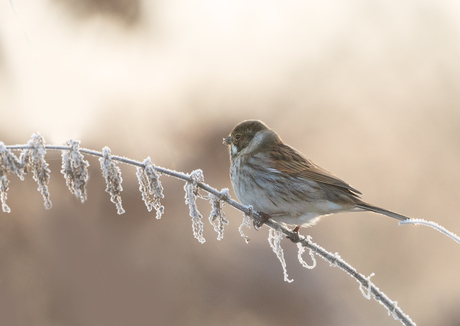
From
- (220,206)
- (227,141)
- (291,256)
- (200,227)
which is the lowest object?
(200,227)

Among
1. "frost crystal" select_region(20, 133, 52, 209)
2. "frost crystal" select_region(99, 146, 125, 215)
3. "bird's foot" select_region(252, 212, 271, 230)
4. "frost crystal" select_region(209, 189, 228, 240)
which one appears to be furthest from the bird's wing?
"frost crystal" select_region(20, 133, 52, 209)

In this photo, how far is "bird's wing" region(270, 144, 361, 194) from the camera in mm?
3600

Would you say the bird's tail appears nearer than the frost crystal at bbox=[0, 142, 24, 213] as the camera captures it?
No

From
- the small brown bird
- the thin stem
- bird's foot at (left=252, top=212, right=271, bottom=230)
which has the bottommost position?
the thin stem

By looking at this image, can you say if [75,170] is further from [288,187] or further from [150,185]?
[288,187]

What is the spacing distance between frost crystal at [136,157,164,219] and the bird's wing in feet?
6.05

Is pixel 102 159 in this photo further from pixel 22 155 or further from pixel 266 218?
pixel 266 218

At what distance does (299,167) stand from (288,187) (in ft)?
1.06

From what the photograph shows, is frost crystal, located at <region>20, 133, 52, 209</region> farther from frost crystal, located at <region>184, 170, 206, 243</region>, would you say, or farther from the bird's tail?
the bird's tail

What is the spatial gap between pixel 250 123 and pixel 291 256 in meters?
2.08

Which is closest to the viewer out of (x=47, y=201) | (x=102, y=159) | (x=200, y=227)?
(x=47, y=201)

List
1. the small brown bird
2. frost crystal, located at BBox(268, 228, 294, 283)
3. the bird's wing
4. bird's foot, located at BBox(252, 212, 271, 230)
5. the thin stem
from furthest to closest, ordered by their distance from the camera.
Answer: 1. the bird's wing
2. the small brown bird
3. bird's foot, located at BBox(252, 212, 271, 230)
4. frost crystal, located at BBox(268, 228, 294, 283)
5. the thin stem

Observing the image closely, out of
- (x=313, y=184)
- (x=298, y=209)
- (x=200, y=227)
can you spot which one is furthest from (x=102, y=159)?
(x=313, y=184)

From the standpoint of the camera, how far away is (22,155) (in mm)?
1797
